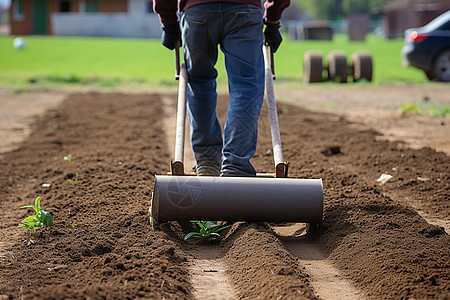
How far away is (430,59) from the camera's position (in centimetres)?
1486

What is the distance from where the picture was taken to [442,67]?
597 inches

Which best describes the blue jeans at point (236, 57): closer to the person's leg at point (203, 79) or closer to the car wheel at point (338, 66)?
the person's leg at point (203, 79)

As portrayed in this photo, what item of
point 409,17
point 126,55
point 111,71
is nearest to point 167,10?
point 111,71

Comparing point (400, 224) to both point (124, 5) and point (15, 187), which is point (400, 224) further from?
point (124, 5)

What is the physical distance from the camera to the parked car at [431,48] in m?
14.7

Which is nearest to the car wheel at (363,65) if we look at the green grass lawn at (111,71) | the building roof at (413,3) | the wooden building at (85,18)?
the green grass lawn at (111,71)

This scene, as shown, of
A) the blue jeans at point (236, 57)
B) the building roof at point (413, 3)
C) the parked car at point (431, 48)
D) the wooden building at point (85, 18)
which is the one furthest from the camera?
the building roof at point (413, 3)

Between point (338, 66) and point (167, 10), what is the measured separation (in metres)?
11.3

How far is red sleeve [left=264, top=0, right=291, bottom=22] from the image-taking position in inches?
168

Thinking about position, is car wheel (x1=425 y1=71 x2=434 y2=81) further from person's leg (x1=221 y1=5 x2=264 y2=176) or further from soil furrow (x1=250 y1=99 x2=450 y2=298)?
person's leg (x1=221 y1=5 x2=264 y2=176)

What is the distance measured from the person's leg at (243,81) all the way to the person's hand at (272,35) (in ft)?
1.04

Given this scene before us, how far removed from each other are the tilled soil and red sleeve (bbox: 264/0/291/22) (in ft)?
4.39

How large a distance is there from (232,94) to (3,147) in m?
4.01

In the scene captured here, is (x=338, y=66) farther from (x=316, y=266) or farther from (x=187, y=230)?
(x=316, y=266)
